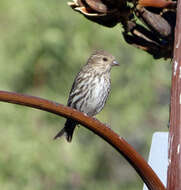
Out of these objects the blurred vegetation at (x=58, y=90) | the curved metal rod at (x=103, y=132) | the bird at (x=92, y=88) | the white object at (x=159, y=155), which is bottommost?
the blurred vegetation at (x=58, y=90)

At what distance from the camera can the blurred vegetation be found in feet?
27.1

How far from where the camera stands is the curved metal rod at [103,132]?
6.75 feet

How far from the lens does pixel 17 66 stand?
28.6 feet

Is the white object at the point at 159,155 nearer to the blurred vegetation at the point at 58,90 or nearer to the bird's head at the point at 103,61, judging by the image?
the bird's head at the point at 103,61

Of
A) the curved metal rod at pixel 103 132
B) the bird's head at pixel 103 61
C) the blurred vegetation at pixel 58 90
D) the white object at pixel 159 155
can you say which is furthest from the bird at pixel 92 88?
the blurred vegetation at pixel 58 90

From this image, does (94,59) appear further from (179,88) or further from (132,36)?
(179,88)

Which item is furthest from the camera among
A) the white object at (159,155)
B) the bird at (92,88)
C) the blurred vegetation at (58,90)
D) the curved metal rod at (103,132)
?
the blurred vegetation at (58,90)

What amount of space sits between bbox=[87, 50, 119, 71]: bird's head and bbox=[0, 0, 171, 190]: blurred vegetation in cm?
295

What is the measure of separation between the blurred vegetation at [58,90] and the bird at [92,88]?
2.96 meters

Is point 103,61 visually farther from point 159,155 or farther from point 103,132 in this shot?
point 103,132

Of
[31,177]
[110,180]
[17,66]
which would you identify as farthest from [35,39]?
[110,180]

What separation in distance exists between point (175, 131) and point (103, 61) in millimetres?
3131

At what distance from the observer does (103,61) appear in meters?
5.26

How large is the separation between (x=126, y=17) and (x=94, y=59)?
2618 millimetres
